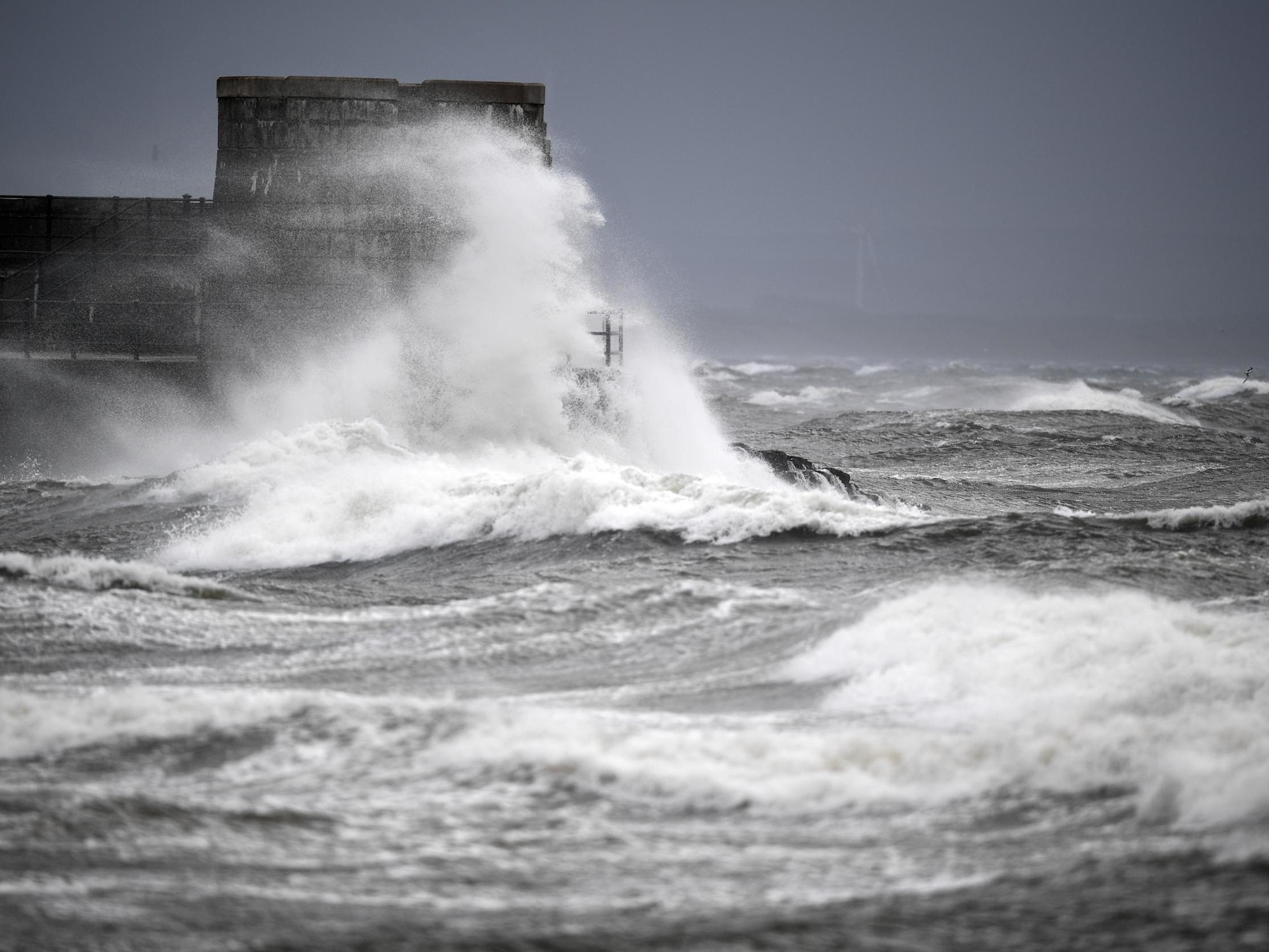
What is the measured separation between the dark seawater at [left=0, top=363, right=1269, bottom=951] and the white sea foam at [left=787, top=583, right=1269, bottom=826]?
0.07 feet

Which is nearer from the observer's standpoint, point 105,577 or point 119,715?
point 119,715

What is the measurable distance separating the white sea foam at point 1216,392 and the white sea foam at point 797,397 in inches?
464

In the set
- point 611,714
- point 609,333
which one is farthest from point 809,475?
point 611,714

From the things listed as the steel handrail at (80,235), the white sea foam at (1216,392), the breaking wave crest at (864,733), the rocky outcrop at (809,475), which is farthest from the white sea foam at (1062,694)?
the white sea foam at (1216,392)

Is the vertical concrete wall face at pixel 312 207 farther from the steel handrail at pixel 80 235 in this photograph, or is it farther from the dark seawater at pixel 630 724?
the dark seawater at pixel 630 724

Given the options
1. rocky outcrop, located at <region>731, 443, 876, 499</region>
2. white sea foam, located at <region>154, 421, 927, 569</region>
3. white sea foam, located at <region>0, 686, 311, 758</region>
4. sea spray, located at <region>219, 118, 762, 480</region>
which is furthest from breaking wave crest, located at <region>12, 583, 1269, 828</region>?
sea spray, located at <region>219, 118, 762, 480</region>

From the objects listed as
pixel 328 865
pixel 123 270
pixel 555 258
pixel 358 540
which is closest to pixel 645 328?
pixel 555 258

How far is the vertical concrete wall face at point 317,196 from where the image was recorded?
62.4ft

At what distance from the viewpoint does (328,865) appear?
462 cm

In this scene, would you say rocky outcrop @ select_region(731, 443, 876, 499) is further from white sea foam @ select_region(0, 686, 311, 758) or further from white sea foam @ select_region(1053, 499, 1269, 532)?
white sea foam @ select_region(0, 686, 311, 758)

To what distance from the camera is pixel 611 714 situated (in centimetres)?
642

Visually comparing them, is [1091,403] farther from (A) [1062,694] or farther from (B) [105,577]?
(A) [1062,694]

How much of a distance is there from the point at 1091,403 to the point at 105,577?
1206 inches

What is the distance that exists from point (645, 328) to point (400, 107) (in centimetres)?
525
